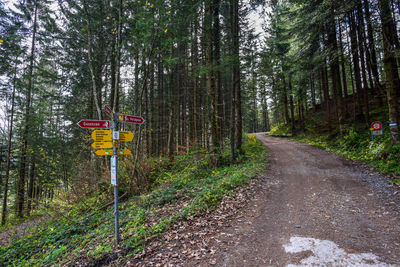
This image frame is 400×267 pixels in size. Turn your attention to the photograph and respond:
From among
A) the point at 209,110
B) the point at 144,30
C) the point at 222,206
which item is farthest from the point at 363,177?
the point at 144,30

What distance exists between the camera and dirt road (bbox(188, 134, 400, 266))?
2.83 metres

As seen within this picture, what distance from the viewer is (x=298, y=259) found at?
2.77 metres

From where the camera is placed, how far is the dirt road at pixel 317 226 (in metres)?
2.83

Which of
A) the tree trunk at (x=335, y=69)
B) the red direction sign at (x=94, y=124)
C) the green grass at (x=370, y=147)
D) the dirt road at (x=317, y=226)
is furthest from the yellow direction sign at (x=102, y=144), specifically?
the tree trunk at (x=335, y=69)

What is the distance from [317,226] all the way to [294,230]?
588 mm

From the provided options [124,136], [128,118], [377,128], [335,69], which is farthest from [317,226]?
[335,69]

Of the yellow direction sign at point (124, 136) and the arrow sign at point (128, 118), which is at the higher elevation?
the arrow sign at point (128, 118)

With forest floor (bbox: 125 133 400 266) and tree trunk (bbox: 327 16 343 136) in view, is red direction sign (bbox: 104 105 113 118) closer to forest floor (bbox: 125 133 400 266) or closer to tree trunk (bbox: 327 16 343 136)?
forest floor (bbox: 125 133 400 266)

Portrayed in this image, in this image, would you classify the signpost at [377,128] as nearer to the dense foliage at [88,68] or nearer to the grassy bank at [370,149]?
the grassy bank at [370,149]

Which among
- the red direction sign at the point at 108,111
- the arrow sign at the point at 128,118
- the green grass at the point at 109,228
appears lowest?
the green grass at the point at 109,228

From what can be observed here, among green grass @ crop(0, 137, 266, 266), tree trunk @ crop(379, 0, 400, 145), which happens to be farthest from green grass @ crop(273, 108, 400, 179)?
green grass @ crop(0, 137, 266, 266)

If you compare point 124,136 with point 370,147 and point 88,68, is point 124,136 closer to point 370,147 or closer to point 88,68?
point 88,68

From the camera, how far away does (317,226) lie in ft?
12.4

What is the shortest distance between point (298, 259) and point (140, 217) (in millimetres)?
3899
